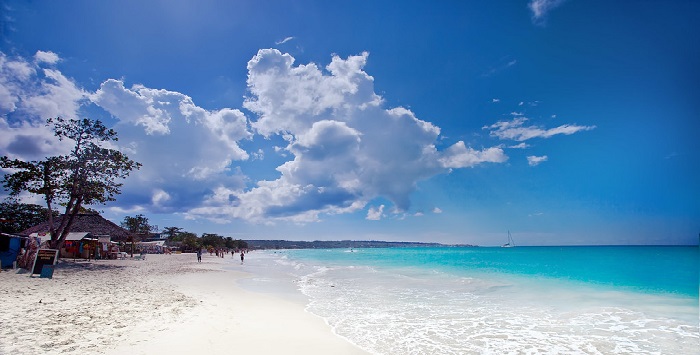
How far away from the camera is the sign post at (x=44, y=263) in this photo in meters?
13.8

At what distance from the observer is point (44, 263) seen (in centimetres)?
1420

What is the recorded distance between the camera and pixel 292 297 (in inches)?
542

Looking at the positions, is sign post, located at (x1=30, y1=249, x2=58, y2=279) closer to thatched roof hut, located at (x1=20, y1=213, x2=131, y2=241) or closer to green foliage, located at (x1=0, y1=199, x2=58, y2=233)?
thatched roof hut, located at (x1=20, y1=213, x2=131, y2=241)

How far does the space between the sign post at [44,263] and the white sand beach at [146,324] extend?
2.34m

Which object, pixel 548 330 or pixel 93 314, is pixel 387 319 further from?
pixel 93 314

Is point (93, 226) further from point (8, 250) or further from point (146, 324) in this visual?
point (146, 324)

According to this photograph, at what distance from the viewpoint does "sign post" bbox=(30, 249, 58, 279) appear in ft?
45.2

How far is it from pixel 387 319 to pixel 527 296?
8.87 meters

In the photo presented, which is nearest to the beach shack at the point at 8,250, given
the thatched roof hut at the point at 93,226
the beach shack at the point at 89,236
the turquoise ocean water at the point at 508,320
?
the beach shack at the point at 89,236

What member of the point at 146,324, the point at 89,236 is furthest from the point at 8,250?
the point at 146,324

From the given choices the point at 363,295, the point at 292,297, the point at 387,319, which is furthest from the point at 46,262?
the point at 387,319

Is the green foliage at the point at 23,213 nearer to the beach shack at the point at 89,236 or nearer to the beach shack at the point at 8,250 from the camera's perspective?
the beach shack at the point at 89,236

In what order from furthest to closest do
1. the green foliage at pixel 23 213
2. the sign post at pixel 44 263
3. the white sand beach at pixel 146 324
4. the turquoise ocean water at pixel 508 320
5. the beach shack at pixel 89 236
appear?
1. the green foliage at pixel 23 213
2. the beach shack at pixel 89 236
3. the sign post at pixel 44 263
4. the turquoise ocean water at pixel 508 320
5. the white sand beach at pixel 146 324

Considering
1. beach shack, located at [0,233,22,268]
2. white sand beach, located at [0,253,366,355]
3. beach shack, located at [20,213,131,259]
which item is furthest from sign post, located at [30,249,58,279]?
beach shack, located at [20,213,131,259]
